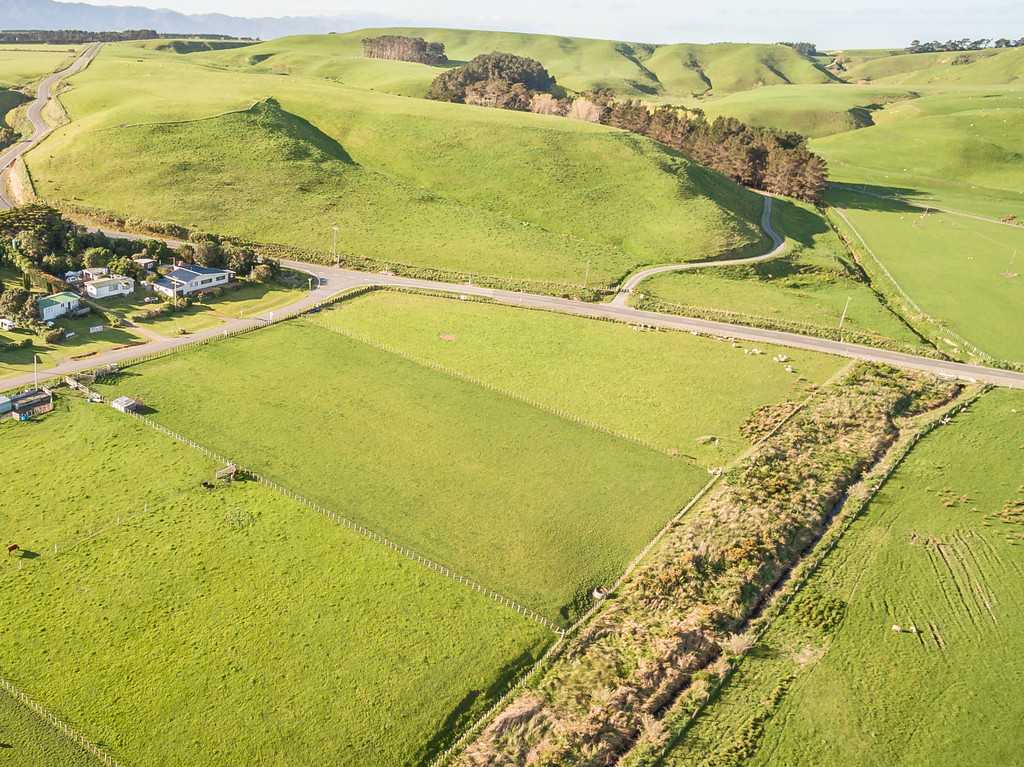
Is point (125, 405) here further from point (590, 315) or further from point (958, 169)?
point (958, 169)

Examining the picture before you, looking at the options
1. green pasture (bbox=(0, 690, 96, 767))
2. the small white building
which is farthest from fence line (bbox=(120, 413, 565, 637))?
the small white building

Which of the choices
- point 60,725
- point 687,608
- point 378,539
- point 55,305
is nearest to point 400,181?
point 55,305

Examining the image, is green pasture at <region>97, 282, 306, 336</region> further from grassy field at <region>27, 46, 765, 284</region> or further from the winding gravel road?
grassy field at <region>27, 46, 765, 284</region>

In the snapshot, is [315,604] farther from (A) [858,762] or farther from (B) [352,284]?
(B) [352,284]

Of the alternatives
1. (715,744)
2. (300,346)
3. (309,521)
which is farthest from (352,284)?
(715,744)

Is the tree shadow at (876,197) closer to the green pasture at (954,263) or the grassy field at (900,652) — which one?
the green pasture at (954,263)

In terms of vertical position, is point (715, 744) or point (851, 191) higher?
point (851, 191)
